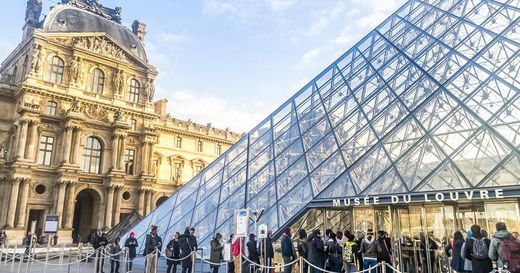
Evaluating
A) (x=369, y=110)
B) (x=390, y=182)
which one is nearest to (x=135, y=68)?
(x=369, y=110)

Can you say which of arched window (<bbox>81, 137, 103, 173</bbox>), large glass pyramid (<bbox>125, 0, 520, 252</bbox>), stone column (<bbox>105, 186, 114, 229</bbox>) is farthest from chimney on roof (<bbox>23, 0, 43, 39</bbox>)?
large glass pyramid (<bbox>125, 0, 520, 252</bbox>)

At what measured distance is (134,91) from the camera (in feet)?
130

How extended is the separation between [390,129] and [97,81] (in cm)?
3217

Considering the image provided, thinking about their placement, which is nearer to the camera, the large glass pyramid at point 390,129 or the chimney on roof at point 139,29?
the large glass pyramid at point 390,129

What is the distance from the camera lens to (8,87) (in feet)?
108

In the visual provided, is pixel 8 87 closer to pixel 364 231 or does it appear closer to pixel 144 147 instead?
pixel 144 147

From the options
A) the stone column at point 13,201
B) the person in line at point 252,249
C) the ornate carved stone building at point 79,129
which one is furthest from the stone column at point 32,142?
the person in line at point 252,249

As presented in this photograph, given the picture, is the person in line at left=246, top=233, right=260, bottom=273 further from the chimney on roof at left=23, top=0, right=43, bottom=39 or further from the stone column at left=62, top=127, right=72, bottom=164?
the chimney on roof at left=23, top=0, right=43, bottom=39

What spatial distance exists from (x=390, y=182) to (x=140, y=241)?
1024cm

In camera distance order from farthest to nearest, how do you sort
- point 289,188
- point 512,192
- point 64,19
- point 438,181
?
point 64,19, point 289,188, point 438,181, point 512,192

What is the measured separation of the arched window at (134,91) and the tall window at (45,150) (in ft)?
29.1

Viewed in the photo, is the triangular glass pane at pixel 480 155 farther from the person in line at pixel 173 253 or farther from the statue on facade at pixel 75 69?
the statue on facade at pixel 75 69

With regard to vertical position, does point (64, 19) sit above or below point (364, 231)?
above

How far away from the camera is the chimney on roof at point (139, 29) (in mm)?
48000
